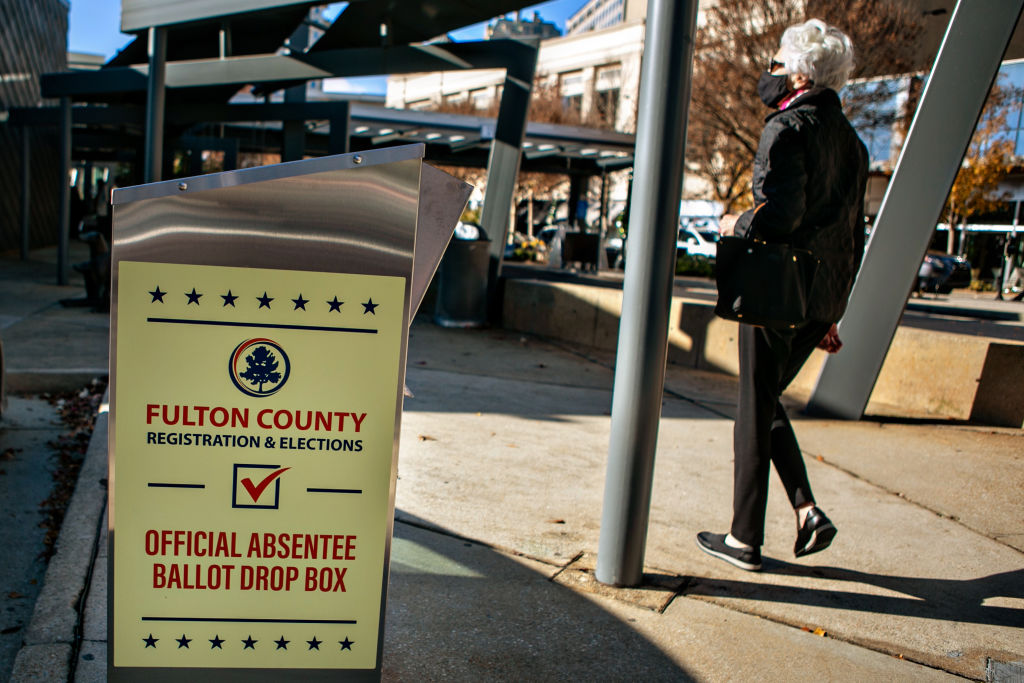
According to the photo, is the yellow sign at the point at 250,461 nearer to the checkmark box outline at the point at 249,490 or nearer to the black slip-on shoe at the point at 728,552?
the checkmark box outline at the point at 249,490

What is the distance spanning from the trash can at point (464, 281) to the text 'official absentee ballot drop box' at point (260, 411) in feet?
26.6

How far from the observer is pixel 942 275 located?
2655 cm

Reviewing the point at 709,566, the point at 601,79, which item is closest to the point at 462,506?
the point at 709,566

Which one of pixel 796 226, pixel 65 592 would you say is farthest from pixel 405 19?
pixel 65 592

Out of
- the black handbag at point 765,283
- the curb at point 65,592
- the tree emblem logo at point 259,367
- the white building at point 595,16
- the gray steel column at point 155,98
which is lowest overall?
the curb at point 65,592

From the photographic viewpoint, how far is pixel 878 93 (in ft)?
86.9

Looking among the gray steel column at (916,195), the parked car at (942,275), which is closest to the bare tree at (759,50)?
the parked car at (942,275)

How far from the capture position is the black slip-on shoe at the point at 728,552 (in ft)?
11.0

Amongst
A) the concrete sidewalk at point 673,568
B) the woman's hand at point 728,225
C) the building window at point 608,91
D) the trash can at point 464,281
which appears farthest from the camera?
the building window at point 608,91

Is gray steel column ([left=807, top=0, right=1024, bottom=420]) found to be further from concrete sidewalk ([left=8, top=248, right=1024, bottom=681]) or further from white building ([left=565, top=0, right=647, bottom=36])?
white building ([left=565, top=0, right=647, bottom=36])

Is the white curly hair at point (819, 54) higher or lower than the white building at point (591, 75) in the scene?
lower

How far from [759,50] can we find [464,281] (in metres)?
18.2

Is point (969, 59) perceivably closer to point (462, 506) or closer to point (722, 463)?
point (722, 463)

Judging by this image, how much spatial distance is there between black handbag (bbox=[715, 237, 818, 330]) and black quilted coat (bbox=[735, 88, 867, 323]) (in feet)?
0.29
